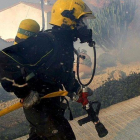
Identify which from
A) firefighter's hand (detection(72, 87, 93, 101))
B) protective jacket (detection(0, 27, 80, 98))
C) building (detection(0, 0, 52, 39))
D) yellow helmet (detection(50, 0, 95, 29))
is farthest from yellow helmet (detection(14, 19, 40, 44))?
building (detection(0, 0, 52, 39))

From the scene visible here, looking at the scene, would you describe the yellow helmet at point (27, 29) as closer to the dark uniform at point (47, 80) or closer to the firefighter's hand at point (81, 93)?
the dark uniform at point (47, 80)

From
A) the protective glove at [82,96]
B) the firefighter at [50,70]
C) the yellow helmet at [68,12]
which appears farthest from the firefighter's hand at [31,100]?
the yellow helmet at [68,12]

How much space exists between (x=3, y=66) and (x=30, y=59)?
272 mm

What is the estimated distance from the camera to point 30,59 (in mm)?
2176

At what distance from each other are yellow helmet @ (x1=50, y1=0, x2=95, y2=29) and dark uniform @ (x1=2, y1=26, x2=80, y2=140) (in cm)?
21

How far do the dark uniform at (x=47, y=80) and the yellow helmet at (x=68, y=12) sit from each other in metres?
0.21

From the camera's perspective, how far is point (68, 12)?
260 centimetres

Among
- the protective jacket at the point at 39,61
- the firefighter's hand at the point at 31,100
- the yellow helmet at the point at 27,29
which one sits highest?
the yellow helmet at the point at 27,29

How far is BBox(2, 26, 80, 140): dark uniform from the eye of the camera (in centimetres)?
215

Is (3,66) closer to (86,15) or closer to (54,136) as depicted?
(54,136)


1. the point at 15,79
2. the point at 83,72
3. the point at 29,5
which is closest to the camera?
the point at 15,79

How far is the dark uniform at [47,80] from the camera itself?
215cm

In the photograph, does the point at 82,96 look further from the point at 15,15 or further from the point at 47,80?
the point at 15,15

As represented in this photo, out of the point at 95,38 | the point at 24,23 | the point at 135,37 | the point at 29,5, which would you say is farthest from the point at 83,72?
the point at 29,5
